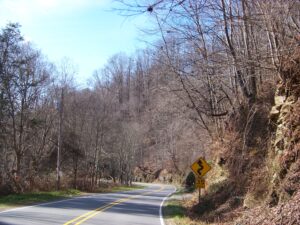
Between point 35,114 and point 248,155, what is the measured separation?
21.7 metres

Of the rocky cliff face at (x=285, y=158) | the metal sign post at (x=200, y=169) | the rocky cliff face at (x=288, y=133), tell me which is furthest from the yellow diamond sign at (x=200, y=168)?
the rocky cliff face at (x=288, y=133)

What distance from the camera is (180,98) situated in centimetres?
2831

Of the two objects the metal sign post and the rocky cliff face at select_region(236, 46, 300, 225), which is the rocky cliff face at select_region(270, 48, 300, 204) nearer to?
the rocky cliff face at select_region(236, 46, 300, 225)

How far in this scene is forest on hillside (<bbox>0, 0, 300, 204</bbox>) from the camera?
11837 mm

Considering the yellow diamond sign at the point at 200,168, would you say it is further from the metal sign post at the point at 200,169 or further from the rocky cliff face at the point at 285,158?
the rocky cliff face at the point at 285,158

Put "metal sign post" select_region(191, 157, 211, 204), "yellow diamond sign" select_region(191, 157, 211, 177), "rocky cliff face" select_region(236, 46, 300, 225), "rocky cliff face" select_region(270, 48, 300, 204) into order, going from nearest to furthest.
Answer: "rocky cliff face" select_region(236, 46, 300, 225)
"rocky cliff face" select_region(270, 48, 300, 204)
"metal sign post" select_region(191, 157, 211, 204)
"yellow diamond sign" select_region(191, 157, 211, 177)

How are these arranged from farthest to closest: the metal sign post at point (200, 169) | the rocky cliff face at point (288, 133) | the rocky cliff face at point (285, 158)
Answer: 1. the metal sign post at point (200, 169)
2. the rocky cliff face at point (288, 133)
3. the rocky cliff face at point (285, 158)

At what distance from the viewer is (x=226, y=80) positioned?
2534 centimetres

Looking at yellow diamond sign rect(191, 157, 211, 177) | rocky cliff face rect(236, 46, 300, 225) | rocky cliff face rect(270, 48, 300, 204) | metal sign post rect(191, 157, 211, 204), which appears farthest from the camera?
yellow diamond sign rect(191, 157, 211, 177)

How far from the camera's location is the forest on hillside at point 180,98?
11.8 m

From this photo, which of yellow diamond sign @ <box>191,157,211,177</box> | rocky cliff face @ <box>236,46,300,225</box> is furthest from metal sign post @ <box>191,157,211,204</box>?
rocky cliff face @ <box>236,46,300,225</box>

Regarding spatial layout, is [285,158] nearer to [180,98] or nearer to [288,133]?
[288,133]

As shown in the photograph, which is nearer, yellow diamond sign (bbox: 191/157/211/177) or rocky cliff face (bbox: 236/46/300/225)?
rocky cliff face (bbox: 236/46/300/225)

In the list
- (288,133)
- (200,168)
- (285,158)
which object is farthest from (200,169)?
(285,158)
